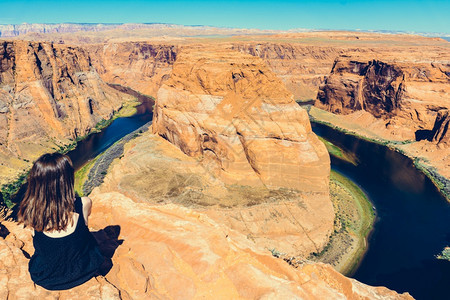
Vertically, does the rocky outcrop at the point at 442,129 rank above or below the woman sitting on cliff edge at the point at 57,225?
below

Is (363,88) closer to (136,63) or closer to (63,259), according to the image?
(63,259)

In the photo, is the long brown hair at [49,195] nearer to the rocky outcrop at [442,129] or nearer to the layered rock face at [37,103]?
the layered rock face at [37,103]

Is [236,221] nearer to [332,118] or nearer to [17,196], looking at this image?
[17,196]

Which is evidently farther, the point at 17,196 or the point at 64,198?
the point at 17,196

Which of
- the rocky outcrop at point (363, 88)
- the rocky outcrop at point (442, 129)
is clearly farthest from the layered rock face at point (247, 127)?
the rocky outcrop at point (363, 88)

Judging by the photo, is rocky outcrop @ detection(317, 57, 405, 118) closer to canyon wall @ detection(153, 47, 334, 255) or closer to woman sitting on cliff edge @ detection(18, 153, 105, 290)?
canyon wall @ detection(153, 47, 334, 255)

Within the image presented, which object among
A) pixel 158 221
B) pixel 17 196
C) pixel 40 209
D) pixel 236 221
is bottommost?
pixel 17 196

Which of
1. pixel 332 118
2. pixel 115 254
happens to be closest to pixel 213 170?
pixel 115 254
